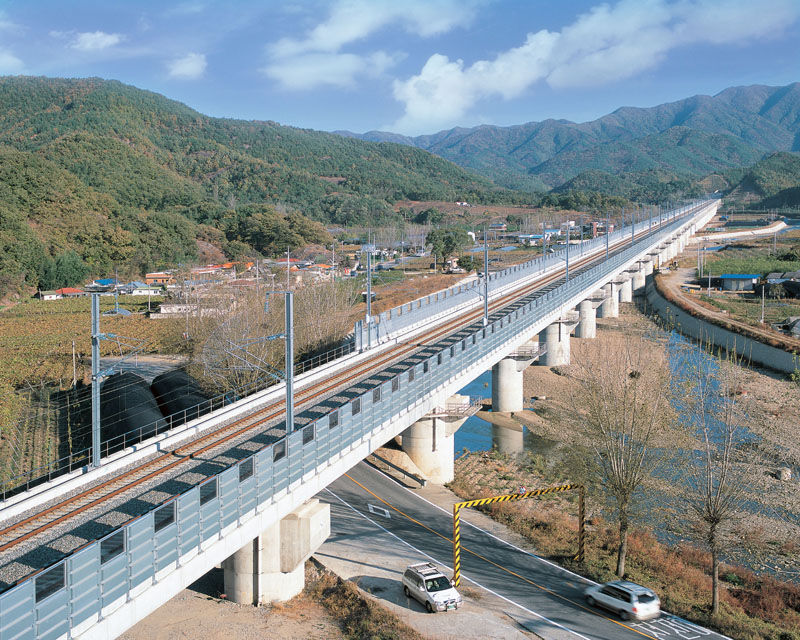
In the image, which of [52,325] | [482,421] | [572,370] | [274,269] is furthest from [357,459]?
[274,269]

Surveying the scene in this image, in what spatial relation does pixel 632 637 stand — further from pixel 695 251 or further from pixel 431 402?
pixel 695 251

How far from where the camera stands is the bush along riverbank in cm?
1911

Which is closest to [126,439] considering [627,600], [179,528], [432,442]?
[432,442]

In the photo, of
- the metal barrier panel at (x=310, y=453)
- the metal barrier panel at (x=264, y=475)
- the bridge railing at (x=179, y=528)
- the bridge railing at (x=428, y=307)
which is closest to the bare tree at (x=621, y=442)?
the bridge railing at (x=179, y=528)

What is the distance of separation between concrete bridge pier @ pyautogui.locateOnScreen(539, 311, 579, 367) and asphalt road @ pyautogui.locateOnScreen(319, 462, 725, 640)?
2684 cm

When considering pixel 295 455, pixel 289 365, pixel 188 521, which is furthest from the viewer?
pixel 289 365

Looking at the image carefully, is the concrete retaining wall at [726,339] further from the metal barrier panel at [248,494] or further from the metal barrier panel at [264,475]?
the metal barrier panel at [248,494]

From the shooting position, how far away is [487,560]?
21844 mm

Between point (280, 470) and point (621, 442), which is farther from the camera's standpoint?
point (621, 442)

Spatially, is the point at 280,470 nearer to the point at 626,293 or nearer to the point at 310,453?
the point at 310,453

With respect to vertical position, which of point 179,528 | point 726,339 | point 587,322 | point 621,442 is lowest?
point 726,339

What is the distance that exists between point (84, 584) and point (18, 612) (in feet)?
3.74

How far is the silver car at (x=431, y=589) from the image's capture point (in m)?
18.1

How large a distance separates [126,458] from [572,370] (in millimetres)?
36769
